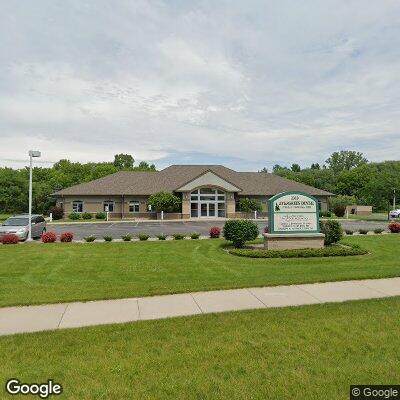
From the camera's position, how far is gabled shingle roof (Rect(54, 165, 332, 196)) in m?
50.8

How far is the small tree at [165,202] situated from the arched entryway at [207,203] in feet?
6.88

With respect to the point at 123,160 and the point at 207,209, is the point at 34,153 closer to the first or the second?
the point at 207,209

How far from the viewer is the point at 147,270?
13508mm

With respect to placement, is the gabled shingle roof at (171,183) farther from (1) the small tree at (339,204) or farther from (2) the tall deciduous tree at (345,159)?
(2) the tall deciduous tree at (345,159)

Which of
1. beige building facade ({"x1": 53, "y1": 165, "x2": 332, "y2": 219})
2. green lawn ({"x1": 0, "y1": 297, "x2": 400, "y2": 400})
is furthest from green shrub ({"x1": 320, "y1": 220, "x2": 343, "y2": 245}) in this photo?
beige building facade ({"x1": 53, "y1": 165, "x2": 332, "y2": 219})

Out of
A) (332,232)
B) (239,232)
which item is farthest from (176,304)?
(332,232)

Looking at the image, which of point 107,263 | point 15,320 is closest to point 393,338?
point 15,320

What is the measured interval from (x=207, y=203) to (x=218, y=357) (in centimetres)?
4377

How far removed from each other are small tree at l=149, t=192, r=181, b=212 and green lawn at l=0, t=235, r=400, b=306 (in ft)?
93.5

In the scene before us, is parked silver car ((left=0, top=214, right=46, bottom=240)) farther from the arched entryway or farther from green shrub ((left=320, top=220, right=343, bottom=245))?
the arched entryway

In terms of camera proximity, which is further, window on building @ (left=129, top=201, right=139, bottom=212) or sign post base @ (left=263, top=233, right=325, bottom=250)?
window on building @ (left=129, top=201, right=139, bottom=212)

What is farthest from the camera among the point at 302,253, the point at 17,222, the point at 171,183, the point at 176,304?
the point at 171,183

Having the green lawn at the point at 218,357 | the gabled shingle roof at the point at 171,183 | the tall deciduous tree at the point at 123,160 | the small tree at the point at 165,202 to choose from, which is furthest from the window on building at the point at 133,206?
the tall deciduous tree at the point at 123,160

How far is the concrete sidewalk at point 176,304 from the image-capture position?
785cm
